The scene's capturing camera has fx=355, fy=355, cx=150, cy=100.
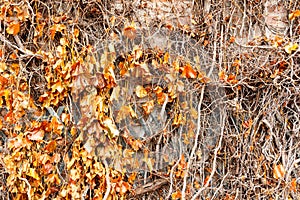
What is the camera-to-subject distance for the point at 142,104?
2.71 m

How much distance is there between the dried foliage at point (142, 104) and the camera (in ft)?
8.55

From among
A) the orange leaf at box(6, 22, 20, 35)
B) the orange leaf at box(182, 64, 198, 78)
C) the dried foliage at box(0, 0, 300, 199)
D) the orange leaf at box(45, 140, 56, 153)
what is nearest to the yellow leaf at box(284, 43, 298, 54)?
the dried foliage at box(0, 0, 300, 199)

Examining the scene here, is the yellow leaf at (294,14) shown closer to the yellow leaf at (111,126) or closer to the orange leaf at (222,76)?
Answer: the orange leaf at (222,76)

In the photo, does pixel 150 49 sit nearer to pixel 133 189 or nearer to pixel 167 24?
pixel 167 24

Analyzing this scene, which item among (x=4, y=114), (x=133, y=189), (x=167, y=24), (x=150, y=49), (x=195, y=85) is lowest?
(x=133, y=189)

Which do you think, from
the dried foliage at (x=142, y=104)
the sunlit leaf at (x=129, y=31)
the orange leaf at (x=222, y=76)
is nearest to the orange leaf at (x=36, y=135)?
the dried foliage at (x=142, y=104)

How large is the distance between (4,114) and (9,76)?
0.30m

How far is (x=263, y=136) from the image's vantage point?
2826 mm

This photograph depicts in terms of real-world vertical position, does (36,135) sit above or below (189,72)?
below

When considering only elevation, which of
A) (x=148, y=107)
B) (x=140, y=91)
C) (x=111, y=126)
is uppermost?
(x=140, y=91)

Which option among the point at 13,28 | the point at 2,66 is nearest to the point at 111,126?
the point at 2,66

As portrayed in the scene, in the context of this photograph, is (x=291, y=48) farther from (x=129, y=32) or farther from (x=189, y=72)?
(x=129, y=32)

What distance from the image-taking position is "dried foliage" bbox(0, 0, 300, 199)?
261 cm

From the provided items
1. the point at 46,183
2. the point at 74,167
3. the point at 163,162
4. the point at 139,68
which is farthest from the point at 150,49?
the point at 46,183
